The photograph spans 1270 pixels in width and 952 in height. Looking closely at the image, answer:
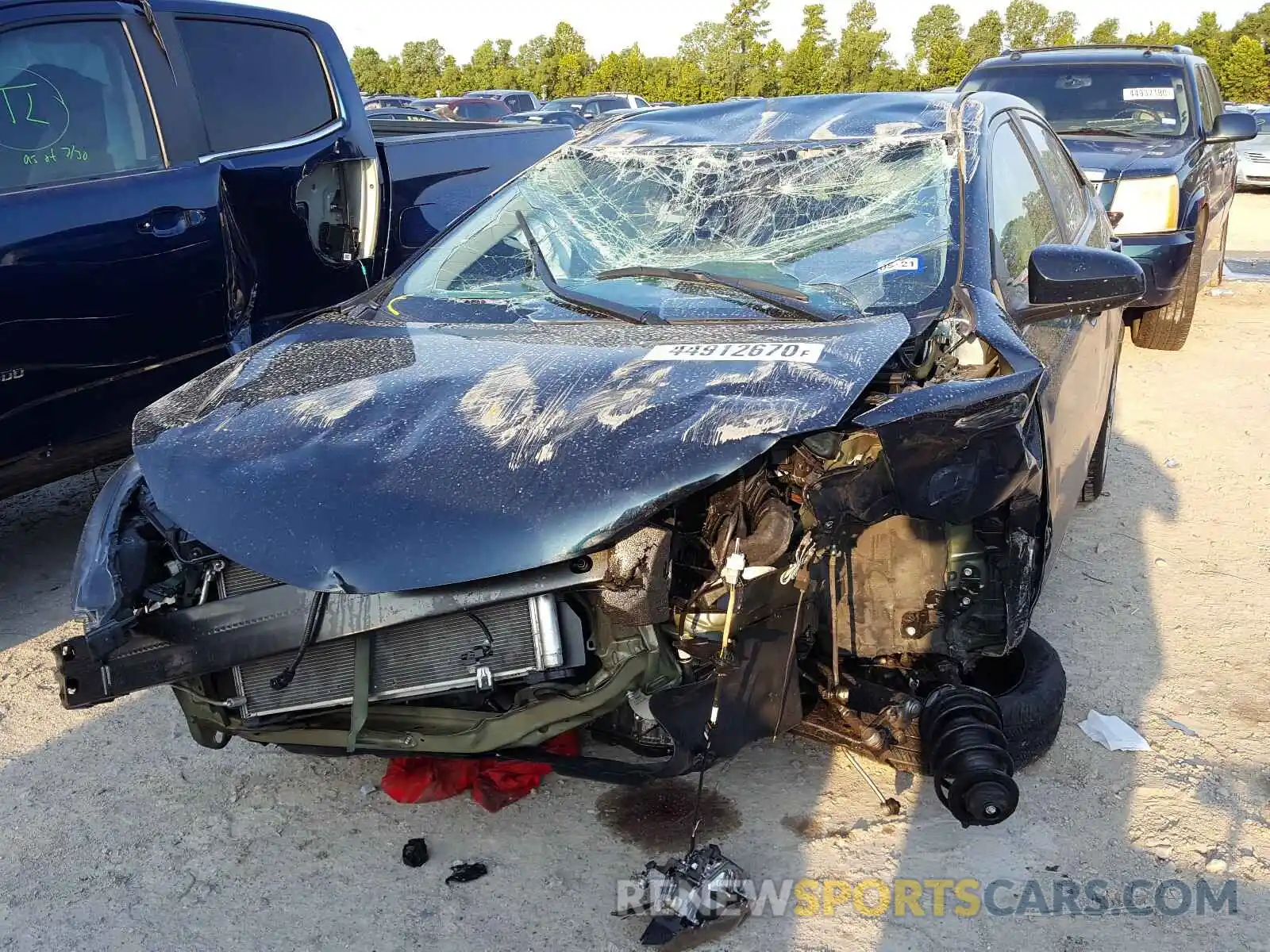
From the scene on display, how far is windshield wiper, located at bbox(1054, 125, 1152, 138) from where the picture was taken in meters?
7.62

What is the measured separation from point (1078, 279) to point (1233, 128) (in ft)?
18.3

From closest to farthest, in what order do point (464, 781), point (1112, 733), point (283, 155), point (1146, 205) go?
1. point (464, 781)
2. point (1112, 733)
3. point (283, 155)
4. point (1146, 205)

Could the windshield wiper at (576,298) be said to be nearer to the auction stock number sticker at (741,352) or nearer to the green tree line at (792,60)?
the auction stock number sticker at (741,352)

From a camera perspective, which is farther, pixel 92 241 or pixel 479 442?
pixel 92 241

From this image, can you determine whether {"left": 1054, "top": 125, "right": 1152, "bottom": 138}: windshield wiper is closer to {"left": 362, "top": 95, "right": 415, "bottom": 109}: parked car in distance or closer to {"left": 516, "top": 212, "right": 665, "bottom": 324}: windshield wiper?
{"left": 516, "top": 212, "right": 665, "bottom": 324}: windshield wiper

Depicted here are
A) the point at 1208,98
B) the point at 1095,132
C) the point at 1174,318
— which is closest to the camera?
the point at 1174,318

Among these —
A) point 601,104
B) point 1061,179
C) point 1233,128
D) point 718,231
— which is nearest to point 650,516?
point 718,231

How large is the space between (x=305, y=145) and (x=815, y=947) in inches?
154

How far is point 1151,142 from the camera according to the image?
24.4 feet

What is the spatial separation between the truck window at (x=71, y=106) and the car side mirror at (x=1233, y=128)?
6.66 metres

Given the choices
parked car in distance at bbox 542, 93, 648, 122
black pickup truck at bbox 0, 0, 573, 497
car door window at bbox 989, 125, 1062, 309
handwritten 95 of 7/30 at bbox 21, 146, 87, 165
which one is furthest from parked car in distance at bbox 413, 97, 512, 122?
car door window at bbox 989, 125, 1062, 309

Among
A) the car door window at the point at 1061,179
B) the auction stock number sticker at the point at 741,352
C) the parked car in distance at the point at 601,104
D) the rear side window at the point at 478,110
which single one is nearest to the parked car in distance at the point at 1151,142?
the car door window at the point at 1061,179

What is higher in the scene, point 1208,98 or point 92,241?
point 1208,98

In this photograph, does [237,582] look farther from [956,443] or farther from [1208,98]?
[1208,98]
